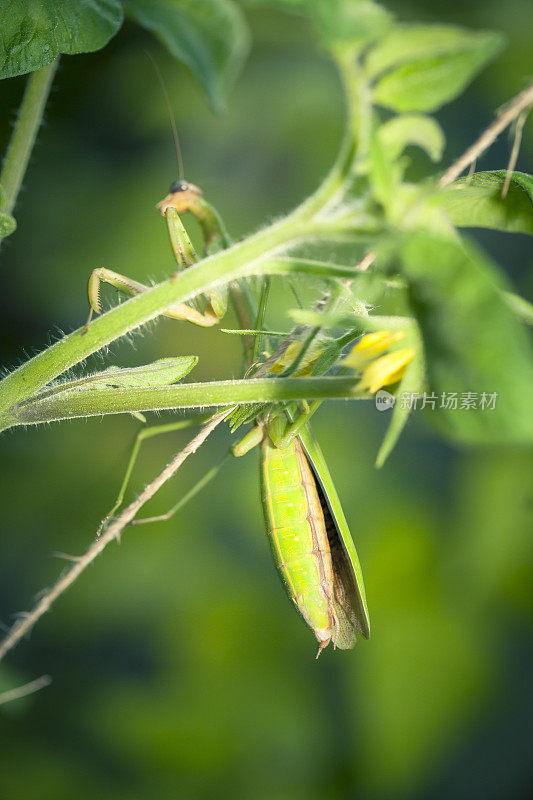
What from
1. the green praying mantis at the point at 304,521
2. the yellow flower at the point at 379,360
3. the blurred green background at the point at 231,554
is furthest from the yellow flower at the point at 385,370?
the blurred green background at the point at 231,554

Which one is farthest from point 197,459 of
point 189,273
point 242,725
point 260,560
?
point 189,273

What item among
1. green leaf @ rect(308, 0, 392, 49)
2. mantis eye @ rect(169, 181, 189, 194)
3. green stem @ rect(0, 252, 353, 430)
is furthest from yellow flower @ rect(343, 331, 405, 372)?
mantis eye @ rect(169, 181, 189, 194)

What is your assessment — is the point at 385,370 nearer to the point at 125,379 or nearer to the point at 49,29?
the point at 125,379

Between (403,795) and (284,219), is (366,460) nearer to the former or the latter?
(403,795)

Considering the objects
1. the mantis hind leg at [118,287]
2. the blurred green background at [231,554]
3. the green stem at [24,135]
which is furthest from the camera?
the blurred green background at [231,554]

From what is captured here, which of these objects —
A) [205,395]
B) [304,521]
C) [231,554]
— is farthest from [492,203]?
[231,554]

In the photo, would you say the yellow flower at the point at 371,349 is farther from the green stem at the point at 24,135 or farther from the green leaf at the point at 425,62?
the green stem at the point at 24,135

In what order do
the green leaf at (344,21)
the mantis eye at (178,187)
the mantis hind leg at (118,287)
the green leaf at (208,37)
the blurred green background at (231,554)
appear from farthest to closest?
1. the blurred green background at (231,554)
2. the mantis eye at (178,187)
3. the mantis hind leg at (118,287)
4. the green leaf at (208,37)
5. the green leaf at (344,21)
